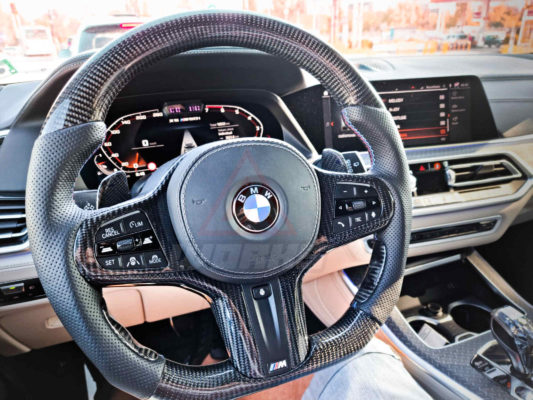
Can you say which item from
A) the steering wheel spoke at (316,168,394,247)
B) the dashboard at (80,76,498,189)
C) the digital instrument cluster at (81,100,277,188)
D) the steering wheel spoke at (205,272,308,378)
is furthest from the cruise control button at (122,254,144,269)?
the digital instrument cluster at (81,100,277,188)

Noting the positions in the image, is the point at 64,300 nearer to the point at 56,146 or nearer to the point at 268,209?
the point at 56,146

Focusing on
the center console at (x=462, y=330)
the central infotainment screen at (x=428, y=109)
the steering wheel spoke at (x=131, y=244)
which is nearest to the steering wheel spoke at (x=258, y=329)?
the steering wheel spoke at (x=131, y=244)

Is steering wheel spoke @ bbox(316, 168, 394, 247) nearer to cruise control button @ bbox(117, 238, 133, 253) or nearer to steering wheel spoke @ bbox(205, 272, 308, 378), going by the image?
steering wheel spoke @ bbox(205, 272, 308, 378)

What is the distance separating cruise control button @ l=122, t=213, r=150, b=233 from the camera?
0.67 meters

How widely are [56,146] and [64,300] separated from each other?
0.23 m

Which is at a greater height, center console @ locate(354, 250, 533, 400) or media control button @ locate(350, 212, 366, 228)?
media control button @ locate(350, 212, 366, 228)

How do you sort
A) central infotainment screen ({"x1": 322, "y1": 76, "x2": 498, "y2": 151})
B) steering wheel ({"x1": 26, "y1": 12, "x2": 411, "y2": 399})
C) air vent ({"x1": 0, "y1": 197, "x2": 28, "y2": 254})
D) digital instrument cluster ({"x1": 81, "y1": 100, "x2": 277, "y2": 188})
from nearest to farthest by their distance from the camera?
steering wheel ({"x1": 26, "y1": 12, "x2": 411, "y2": 399}) → air vent ({"x1": 0, "y1": 197, "x2": 28, "y2": 254}) → digital instrument cluster ({"x1": 81, "y1": 100, "x2": 277, "y2": 188}) → central infotainment screen ({"x1": 322, "y1": 76, "x2": 498, "y2": 151})

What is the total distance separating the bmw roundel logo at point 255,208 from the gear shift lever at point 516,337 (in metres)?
1.10

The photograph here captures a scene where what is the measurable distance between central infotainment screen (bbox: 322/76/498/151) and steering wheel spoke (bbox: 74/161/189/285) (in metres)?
1.02

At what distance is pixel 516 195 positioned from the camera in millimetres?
1787

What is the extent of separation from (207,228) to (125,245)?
13 cm

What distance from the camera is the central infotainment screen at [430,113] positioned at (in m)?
1.62

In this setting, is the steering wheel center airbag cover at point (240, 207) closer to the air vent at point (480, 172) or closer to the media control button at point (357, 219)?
the media control button at point (357, 219)

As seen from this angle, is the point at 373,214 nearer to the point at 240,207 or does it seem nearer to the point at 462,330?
the point at 240,207
